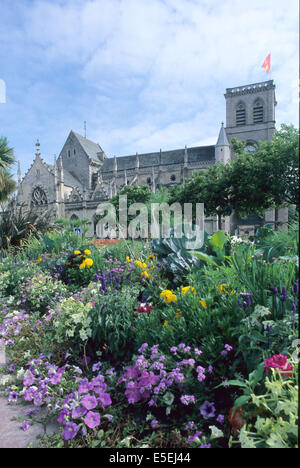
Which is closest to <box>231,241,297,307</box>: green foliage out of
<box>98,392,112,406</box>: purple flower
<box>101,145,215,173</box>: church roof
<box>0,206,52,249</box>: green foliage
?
<box>98,392,112,406</box>: purple flower

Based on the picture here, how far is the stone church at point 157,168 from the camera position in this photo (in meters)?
48.0

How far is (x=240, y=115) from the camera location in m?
51.4

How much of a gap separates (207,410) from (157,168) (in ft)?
172

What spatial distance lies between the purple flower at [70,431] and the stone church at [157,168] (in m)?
42.3

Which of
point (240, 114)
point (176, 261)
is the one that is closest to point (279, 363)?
point (176, 261)

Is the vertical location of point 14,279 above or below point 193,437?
above

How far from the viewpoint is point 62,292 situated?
476 cm

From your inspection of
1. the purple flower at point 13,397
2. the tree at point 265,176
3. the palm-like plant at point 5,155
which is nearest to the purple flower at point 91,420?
the purple flower at point 13,397

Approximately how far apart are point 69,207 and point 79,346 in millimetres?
48934

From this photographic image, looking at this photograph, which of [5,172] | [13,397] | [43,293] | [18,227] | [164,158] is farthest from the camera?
[164,158]

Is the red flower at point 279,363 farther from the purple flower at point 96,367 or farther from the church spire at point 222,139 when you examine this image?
the church spire at point 222,139

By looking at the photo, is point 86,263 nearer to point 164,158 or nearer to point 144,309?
point 144,309
